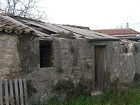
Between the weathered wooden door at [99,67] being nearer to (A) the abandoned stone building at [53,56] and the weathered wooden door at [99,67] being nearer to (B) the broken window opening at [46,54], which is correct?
(A) the abandoned stone building at [53,56]

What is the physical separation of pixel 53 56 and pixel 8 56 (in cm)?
180

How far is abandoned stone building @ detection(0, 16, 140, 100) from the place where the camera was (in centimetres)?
861

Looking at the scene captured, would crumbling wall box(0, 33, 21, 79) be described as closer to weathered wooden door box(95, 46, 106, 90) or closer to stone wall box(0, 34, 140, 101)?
stone wall box(0, 34, 140, 101)

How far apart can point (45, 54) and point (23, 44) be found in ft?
4.52

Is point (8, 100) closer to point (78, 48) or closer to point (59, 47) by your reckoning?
point (59, 47)

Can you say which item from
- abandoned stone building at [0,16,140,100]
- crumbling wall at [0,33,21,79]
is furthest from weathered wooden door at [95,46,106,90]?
crumbling wall at [0,33,21,79]

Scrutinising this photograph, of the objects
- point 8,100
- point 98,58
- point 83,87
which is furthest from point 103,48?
point 8,100

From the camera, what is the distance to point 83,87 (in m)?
10.9

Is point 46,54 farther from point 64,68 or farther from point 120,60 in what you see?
point 120,60

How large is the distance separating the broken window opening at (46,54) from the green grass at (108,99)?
45.9 inches

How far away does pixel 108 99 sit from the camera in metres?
10.9

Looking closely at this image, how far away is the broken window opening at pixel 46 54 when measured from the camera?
32.2ft

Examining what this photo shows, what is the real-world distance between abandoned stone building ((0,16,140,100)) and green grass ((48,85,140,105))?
51 centimetres

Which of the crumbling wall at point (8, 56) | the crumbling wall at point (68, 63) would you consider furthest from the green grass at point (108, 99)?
the crumbling wall at point (8, 56)
